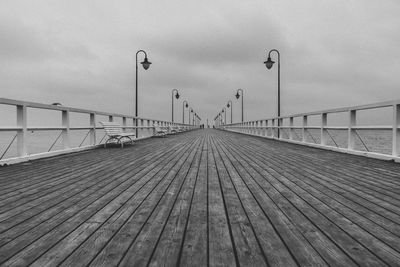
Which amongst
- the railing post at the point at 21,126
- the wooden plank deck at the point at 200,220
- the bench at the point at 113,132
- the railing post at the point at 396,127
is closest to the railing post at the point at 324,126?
the railing post at the point at 396,127

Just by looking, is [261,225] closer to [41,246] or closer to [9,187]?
[41,246]

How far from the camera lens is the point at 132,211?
242cm

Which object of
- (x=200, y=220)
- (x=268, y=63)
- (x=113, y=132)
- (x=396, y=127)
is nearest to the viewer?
(x=200, y=220)

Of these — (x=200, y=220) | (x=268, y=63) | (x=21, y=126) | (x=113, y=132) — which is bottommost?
(x=200, y=220)

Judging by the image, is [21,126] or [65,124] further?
[65,124]

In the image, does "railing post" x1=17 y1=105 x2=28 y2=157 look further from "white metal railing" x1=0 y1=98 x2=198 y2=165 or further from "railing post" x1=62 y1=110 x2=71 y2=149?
"railing post" x1=62 y1=110 x2=71 y2=149

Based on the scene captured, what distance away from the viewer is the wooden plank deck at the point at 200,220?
1.63 meters

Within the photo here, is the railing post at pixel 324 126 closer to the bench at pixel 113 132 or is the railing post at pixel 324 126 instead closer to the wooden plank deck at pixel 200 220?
the wooden plank deck at pixel 200 220

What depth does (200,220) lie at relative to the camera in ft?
7.25

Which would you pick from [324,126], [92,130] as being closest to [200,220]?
[324,126]

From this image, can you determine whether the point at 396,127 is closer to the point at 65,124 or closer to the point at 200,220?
the point at 200,220

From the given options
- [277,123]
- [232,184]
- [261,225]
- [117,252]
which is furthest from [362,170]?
[277,123]

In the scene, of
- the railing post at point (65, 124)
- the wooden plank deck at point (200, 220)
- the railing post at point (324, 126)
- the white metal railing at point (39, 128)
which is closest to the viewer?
the wooden plank deck at point (200, 220)

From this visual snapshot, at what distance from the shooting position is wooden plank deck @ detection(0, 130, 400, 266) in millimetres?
1628
